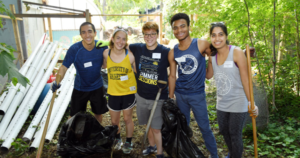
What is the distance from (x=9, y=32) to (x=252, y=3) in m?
6.11

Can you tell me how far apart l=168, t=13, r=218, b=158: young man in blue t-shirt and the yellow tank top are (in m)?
0.59

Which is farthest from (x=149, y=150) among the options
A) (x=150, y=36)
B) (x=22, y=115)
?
(x=22, y=115)

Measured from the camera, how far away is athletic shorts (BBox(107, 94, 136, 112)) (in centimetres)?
270

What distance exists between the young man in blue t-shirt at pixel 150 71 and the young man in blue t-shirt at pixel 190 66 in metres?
0.15

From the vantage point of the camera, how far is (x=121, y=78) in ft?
8.54

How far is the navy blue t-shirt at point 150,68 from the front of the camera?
2.42m

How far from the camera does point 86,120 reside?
9.11 ft

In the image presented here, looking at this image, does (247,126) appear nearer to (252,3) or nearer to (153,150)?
(153,150)

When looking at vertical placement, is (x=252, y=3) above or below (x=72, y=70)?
above

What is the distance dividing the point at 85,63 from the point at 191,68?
148 cm

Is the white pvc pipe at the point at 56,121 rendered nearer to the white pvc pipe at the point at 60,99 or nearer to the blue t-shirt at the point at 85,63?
the white pvc pipe at the point at 60,99

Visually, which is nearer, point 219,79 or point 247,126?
point 219,79

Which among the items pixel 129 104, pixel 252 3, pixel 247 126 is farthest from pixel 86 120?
pixel 252 3

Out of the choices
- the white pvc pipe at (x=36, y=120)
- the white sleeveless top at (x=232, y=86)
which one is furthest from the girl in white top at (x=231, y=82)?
the white pvc pipe at (x=36, y=120)
